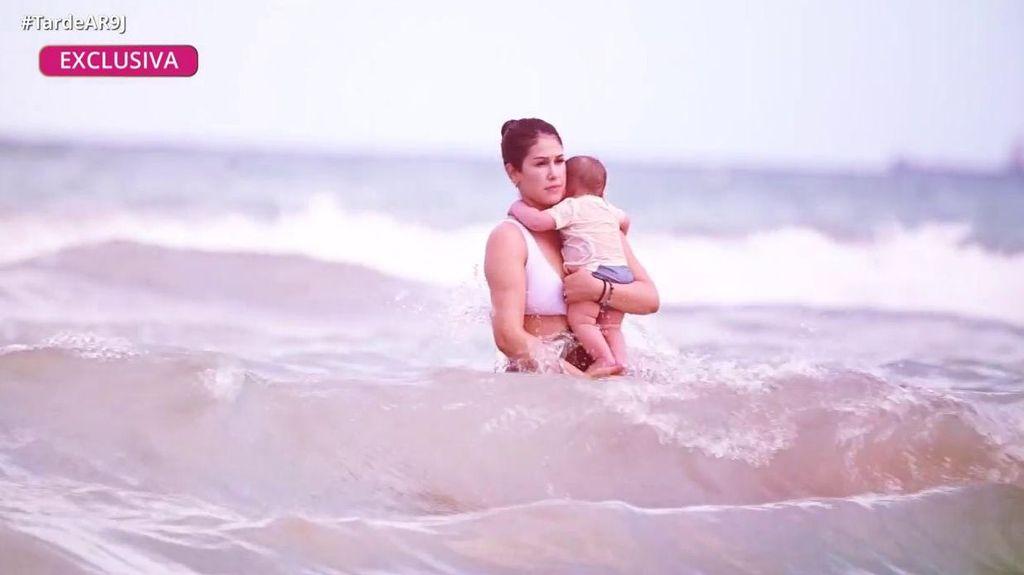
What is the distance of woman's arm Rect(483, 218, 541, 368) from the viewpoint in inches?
94.3

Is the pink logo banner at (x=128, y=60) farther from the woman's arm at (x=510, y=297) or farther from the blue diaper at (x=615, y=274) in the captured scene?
the blue diaper at (x=615, y=274)

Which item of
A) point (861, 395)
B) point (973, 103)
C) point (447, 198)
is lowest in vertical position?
point (861, 395)

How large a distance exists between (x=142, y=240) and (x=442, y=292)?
0.62 meters

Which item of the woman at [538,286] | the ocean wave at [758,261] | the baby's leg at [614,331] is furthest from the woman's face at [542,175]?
the baby's leg at [614,331]

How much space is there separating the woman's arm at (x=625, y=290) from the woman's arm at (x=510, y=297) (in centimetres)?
9

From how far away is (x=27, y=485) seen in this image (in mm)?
2375

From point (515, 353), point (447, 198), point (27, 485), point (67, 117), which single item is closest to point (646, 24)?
point (447, 198)

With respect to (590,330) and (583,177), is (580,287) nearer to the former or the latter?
(590,330)

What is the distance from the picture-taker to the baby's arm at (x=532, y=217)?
2.36m

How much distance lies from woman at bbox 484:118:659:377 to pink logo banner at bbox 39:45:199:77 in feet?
2.37

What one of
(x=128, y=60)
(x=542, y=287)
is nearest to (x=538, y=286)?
(x=542, y=287)

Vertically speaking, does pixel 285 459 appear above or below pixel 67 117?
below

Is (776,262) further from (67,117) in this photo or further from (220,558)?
(67,117)

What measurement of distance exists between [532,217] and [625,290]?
22 cm
